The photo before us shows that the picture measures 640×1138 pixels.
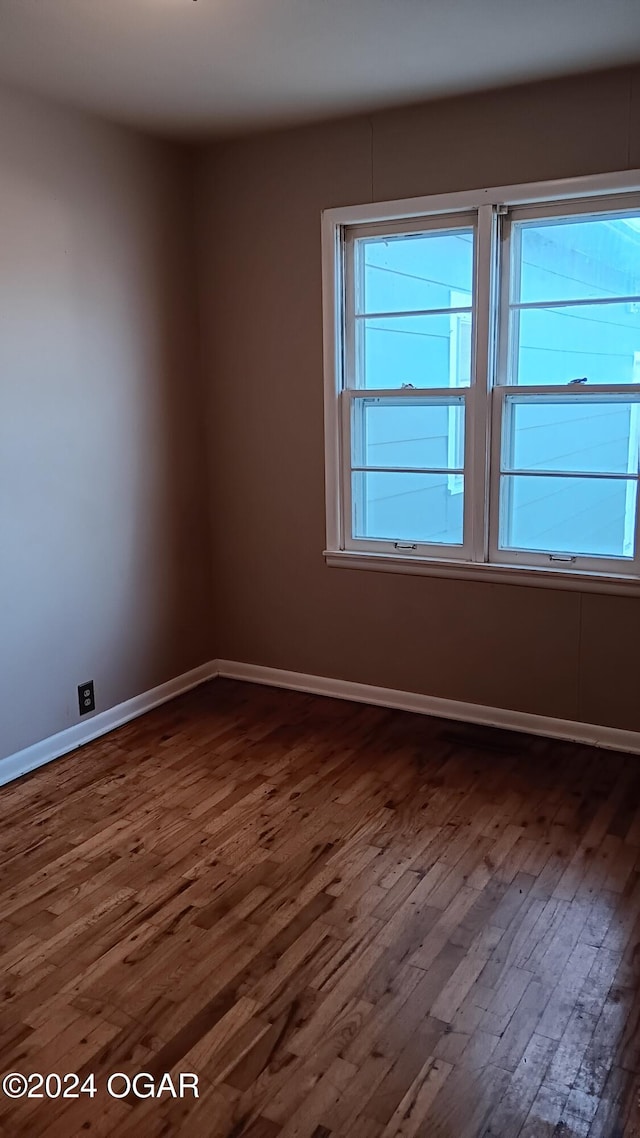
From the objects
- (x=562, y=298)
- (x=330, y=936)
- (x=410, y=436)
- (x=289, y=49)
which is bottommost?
(x=330, y=936)

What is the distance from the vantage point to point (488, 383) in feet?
11.8

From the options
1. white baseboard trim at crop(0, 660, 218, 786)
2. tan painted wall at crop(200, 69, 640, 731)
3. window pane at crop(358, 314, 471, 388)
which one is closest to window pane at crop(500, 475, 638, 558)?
tan painted wall at crop(200, 69, 640, 731)

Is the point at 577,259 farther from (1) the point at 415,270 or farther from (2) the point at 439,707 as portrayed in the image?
(2) the point at 439,707

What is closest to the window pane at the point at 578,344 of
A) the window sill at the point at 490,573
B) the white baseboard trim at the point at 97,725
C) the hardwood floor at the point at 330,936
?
the window sill at the point at 490,573

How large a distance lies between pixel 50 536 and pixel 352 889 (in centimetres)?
183

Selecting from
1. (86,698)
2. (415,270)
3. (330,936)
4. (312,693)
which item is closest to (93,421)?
(86,698)

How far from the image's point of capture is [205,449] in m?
4.36

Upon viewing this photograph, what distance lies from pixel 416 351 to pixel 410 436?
369 millimetres

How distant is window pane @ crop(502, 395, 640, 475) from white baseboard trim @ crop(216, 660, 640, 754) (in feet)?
3.49

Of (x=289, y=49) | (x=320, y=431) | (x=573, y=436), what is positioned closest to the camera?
(x=289, y=49)

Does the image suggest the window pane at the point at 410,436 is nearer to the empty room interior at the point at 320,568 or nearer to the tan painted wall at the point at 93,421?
the empty room interior at the point at 320,568

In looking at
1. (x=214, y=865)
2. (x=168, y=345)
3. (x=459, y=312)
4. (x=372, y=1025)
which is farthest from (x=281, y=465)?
(x=372, y=1025)

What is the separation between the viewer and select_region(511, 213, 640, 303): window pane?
3270 mm

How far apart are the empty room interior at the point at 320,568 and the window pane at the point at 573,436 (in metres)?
0.01
